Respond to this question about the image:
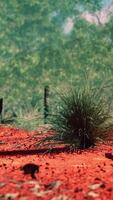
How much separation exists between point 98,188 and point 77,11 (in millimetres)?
54085

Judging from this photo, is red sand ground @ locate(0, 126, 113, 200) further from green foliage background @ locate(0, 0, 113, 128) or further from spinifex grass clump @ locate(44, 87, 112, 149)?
green foliage background @ locate(0, 0, 113, 128)

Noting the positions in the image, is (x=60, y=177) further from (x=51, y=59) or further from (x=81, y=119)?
(x=51, y=59)

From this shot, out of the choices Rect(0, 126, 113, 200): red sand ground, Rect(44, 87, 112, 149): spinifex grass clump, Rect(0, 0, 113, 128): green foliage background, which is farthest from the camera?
Rect(0, 0, 113, 128): green foliage background

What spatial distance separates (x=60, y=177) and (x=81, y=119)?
3073 mm

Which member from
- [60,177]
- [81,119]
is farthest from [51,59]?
[60,177]

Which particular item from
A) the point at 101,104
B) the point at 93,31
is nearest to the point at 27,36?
the point at 93,31

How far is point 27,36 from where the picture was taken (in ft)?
196

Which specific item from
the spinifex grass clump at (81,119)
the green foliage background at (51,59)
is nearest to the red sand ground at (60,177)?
the spinifex grass clump at (81,119)

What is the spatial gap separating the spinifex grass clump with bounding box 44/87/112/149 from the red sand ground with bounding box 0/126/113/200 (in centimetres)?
40

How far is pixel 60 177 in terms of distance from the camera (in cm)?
587

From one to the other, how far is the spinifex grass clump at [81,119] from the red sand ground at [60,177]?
0.40m

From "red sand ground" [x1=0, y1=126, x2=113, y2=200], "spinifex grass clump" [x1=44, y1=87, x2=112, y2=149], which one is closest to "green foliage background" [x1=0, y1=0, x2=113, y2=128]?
"spinifex grass clump" [x1=44, y1=87, x2=112, y2=149]

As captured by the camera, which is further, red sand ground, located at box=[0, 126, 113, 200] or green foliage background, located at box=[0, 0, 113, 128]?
green foliage background, located at box=[0, 0, 113, 128]

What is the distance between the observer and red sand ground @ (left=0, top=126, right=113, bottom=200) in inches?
207
